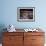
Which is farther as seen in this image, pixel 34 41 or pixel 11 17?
pixel 11 17

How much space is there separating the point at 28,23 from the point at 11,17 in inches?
23.6

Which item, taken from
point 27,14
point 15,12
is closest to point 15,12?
point 15,12

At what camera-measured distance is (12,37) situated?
12.9 ft

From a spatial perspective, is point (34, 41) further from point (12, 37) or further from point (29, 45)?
point (12, 37)

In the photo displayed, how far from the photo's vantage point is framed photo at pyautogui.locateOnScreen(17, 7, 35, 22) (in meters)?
4.41

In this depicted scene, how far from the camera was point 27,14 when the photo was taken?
14.6ft

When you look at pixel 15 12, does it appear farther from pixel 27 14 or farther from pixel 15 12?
pixel 27 14

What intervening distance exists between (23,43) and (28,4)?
1.32m

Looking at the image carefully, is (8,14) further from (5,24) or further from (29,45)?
(29,45)

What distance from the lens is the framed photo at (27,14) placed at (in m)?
4.41

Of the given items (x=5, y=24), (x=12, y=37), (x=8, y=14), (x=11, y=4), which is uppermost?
(x=11, y=4)

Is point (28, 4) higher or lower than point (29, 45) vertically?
higher

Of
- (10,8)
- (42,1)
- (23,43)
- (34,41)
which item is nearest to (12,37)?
(23,43)

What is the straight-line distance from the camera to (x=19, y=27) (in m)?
4.46
